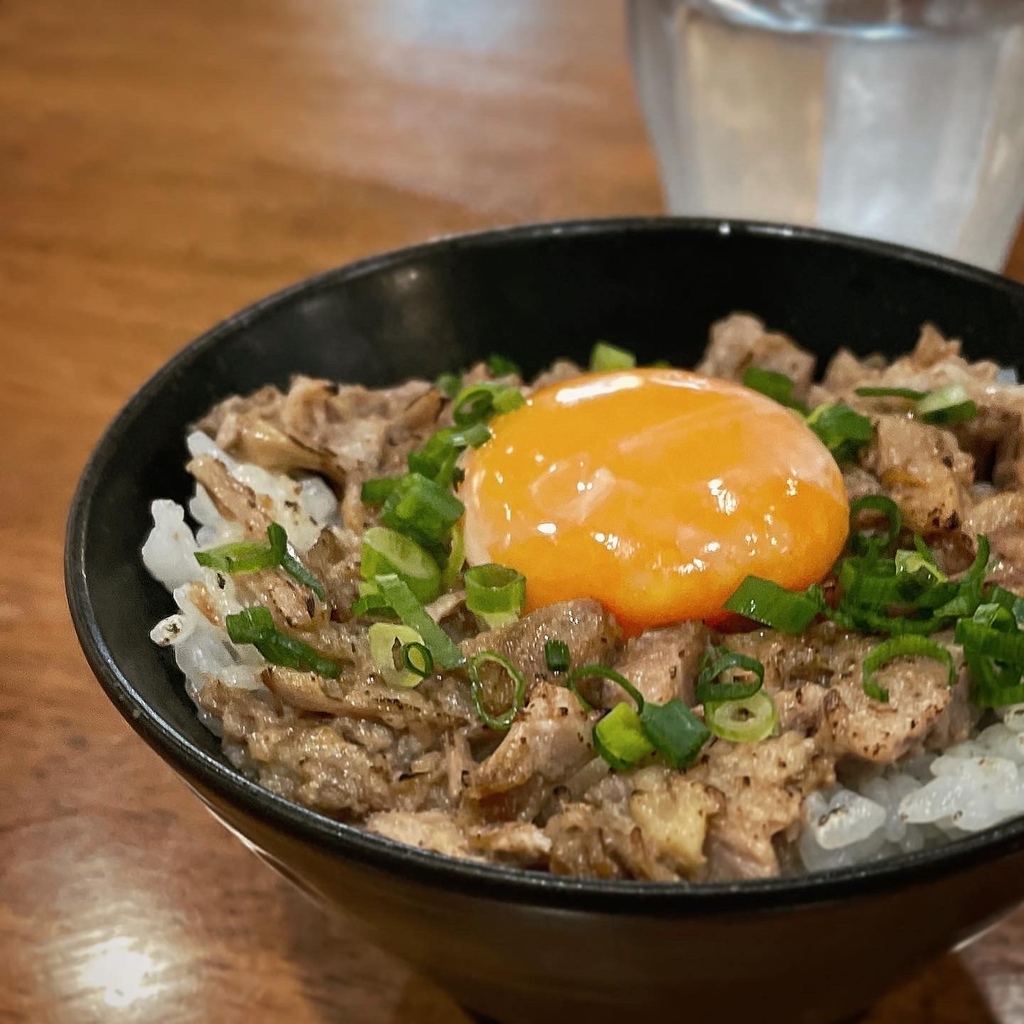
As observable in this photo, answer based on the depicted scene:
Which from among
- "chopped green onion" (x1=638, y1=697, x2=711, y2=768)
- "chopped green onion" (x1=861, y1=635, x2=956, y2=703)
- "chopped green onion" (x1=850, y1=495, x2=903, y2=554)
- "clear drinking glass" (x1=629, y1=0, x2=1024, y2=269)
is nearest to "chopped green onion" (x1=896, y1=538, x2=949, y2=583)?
"chopped green onion" (x1=850, y1=495, x2=903, y2=554)

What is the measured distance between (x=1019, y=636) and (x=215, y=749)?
1.13m

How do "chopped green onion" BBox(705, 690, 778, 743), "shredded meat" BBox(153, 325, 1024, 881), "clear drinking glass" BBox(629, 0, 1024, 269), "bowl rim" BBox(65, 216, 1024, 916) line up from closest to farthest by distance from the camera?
1. "bowl rim" BBox(65, 216, 1024, 916)
2. "shredded meat" BBox(153, 325, 1024, 881)
3. "chopped green onion" BBox(705, 690, 778, 743)
4. "clear drinking glass" BBox(629, 0, 1024, 269)

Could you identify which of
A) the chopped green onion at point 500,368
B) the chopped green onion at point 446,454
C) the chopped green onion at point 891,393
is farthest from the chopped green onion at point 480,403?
the chopped green onion at point 891,393

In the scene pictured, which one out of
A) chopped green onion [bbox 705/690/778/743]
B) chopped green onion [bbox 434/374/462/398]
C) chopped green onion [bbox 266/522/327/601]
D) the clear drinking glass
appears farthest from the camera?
the clear drinking glass

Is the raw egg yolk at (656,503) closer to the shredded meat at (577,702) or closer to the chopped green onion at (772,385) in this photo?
the shredded meat at (577,702)

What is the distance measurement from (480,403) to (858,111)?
1710 mm

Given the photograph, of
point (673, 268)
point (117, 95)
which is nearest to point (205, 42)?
point (117, 95)

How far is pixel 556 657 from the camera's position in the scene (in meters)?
1.59

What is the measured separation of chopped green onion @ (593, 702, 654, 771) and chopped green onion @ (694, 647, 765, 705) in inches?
4.4

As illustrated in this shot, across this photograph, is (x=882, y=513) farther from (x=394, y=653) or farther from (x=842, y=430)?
(x=394, y=653)

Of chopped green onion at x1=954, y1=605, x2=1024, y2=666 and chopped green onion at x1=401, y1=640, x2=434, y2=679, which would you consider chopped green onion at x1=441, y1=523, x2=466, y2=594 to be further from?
chopped green onion at x1=954, y1=605, x2=1024, y2=666

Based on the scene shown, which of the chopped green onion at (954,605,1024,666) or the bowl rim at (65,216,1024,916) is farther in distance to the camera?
the chopped green onion at (954,605,1024,666)

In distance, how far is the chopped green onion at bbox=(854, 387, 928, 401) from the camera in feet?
6.61

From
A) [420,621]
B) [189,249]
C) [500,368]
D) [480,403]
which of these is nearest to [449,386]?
[500,368]
